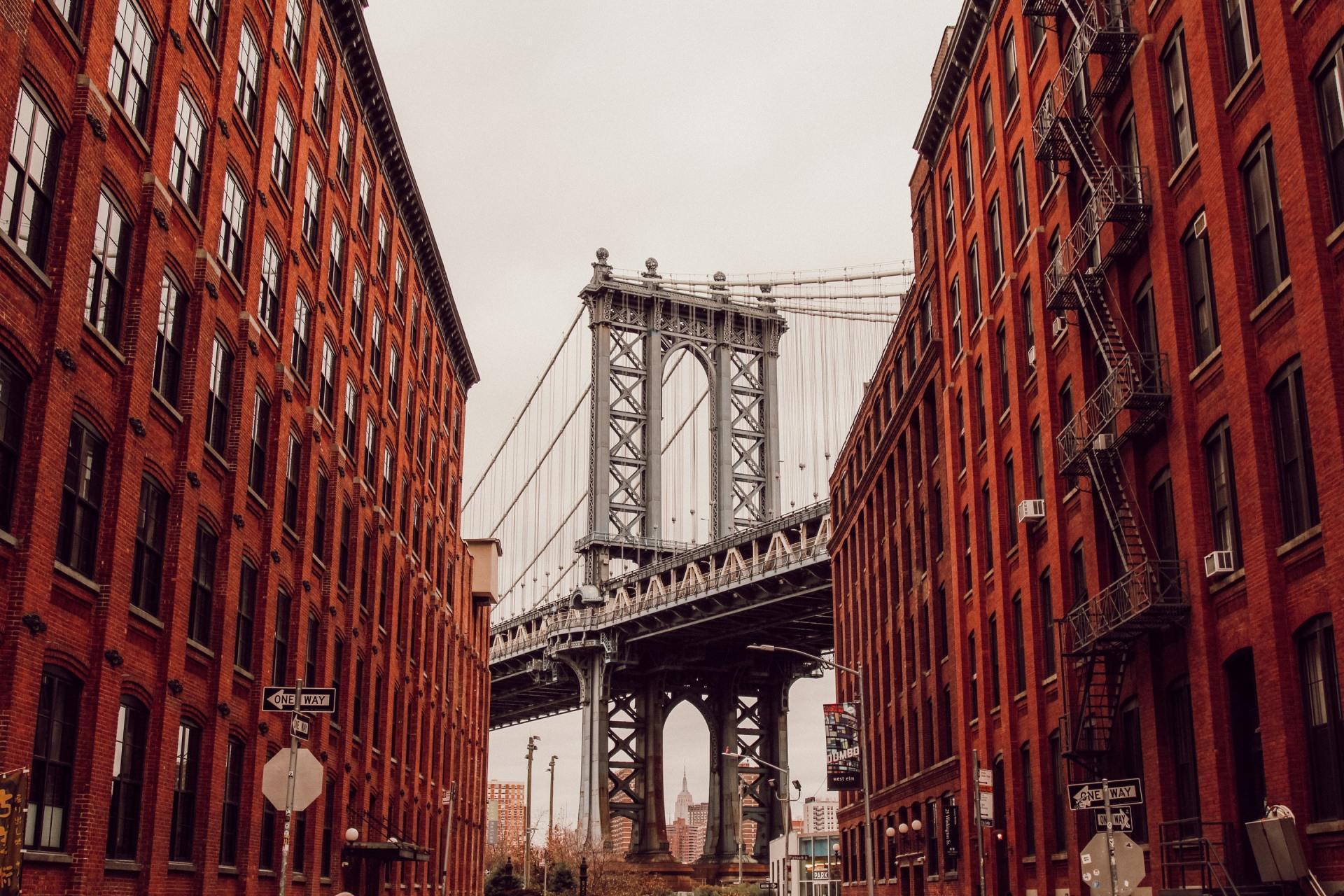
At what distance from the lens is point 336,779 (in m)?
37.3

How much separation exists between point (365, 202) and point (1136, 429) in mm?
26478

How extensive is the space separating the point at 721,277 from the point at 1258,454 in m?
94.2

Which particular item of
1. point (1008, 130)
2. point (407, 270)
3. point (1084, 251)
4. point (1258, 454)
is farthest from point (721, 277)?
point (1258, 454)

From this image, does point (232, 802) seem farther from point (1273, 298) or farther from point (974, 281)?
point (974, 281)

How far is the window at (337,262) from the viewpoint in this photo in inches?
1540

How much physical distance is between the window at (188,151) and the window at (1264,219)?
1828cm

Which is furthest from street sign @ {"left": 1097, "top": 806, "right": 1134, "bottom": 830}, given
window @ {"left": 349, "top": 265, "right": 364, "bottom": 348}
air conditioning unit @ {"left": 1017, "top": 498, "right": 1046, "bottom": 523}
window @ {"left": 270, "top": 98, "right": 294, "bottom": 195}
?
window @ {"left": 349, "top": 265, "right": 364, "bottom": 348}

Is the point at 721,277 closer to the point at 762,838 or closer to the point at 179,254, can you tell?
the point at 762,838

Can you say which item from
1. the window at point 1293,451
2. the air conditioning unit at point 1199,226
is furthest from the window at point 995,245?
the window at point 1293,451

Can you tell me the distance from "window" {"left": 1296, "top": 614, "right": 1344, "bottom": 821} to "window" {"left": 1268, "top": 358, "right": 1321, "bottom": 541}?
1.57 m

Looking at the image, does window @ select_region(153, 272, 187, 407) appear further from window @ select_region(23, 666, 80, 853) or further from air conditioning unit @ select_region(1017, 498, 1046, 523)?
air conditioning unit @ select_region(1017, 498, 1046, 523)

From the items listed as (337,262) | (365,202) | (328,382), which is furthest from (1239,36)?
(365,202)

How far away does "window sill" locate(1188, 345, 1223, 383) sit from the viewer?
78.2ft

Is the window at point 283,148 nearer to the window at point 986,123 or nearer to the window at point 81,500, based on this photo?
the window at point 81,500
